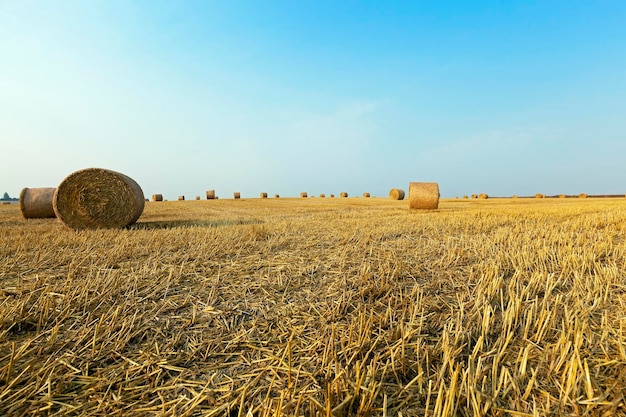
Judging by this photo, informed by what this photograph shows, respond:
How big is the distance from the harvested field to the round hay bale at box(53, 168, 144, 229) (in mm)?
4775

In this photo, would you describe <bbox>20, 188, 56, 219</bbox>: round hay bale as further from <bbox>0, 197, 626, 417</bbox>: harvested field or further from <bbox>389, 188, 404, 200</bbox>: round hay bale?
<bbox>389, 188, 404, 200</bbox>: round hay bale

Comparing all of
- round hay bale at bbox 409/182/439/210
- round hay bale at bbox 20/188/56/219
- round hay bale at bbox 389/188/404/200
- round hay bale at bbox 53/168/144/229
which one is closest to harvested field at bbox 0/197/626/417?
round hay bale at bbox 53/168/144/229

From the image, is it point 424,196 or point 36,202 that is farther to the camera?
point 424,196

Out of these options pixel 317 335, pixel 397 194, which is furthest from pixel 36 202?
pixel 397 194

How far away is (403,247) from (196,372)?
3.26 metres

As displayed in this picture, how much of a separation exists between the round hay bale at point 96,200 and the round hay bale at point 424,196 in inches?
471

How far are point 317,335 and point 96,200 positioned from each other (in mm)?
8560

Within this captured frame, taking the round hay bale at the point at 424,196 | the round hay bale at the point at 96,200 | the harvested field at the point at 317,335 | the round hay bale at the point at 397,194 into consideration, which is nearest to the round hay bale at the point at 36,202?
the round hay bale at the point at 96,200

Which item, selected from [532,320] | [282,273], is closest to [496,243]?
[532,320]

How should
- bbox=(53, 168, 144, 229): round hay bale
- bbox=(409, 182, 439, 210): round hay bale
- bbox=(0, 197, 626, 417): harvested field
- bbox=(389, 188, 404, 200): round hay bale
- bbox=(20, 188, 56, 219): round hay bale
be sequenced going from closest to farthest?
bbox=(0, 197, 626, 417): harvested field, bbox=(53, 168, 144, 229): round hay bale, bbox=(20, 188, 56, 219): round hay bale, bbox=(409, 182, 439, 210): round hay bale, bbox=(389, 188, 404, 200): round hay bale

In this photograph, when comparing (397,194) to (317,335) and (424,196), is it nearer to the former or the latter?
(424,196)

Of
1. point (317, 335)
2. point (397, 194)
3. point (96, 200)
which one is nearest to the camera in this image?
point (317, 335)

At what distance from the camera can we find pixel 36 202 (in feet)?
37.7

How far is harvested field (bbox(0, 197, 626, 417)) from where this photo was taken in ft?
4.71
